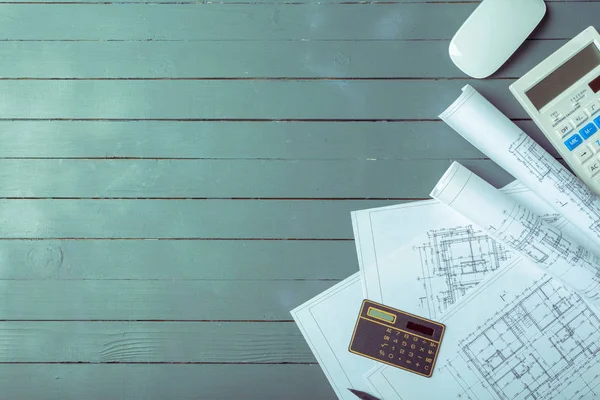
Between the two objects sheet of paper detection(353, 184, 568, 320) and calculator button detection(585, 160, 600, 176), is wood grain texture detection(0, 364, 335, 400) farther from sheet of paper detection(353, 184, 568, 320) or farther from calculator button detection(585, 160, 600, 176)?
calculator button detection(585, 160, 600, 176)

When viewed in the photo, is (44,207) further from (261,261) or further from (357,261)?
(357,261)

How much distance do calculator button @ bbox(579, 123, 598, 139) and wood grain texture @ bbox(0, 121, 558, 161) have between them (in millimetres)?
47

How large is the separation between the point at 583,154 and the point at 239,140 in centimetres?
46

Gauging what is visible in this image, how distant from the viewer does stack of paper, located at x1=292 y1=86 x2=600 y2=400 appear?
28.4 inches

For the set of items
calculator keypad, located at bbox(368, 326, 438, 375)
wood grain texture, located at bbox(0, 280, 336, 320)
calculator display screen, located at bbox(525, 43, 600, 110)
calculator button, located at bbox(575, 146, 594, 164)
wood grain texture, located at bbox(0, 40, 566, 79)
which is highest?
wood grain texture, located at bbox(0, 40, 566, 79)

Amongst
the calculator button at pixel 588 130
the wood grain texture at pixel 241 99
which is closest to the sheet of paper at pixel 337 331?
the wood grain texture at pixel 241 99

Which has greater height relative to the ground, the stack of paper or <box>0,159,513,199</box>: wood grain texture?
<box>0,159,513,199</box>: wood grain texture

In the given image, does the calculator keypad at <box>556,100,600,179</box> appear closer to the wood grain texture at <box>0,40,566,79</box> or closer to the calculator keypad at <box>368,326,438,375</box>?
the wood grain texture at <box>0,40,566,79</box>

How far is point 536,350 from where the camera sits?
0.74 m

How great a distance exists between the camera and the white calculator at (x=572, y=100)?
0.72 metres

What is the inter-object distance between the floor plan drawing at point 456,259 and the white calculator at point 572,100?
151 millimetres

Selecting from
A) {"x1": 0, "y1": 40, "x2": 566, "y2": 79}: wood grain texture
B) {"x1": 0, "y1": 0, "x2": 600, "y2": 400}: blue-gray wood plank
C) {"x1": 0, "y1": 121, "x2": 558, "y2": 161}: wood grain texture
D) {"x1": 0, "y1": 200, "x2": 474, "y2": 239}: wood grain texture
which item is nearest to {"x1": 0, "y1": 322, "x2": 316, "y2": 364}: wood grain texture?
{"x1": 0, "y1": 0, "x2": 600, "y2": 400}: blue-gray wood plank

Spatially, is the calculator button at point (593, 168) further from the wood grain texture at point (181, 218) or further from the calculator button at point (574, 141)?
the wood grain texture at point (181, 218)

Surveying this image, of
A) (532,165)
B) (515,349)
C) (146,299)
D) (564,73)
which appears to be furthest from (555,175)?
(146,299)
